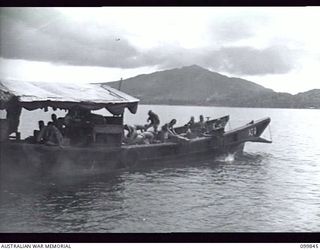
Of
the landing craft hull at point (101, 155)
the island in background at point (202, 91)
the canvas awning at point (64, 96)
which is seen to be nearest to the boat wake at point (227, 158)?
the landing craft hull at point (101, 155)

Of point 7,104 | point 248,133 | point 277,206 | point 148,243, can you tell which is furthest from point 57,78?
point 248,133

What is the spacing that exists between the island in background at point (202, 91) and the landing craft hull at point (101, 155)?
2468 millimetres

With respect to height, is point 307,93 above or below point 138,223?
above

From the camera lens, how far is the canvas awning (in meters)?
11.5

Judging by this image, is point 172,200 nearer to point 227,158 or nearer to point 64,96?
point 64,96

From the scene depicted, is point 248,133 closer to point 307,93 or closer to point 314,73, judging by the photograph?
point 307,93

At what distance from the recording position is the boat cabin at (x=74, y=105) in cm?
1163

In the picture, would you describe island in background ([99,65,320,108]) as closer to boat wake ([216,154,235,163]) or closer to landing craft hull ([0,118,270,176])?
landing craft hull ([0,118,270,176])

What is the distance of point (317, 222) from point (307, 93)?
4266 millimetres

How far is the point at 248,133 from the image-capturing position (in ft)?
64.0

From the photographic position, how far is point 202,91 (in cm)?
2741

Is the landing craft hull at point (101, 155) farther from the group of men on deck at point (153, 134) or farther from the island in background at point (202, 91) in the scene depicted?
the island in background at point (202, 91)

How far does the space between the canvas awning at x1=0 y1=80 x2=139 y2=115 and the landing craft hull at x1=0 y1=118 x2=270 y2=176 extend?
1467 mm

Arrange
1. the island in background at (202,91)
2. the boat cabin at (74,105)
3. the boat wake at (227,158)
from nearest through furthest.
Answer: the boat cabin at (74,105) < the island in background at (202,91) < the boat wake at (227,158)
